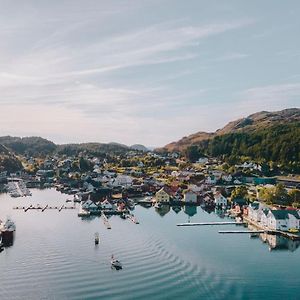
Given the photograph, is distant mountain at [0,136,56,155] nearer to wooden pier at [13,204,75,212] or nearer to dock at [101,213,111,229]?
wooden pier at [13,204,75,212]

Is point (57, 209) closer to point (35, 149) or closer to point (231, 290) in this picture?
point (231, 290)

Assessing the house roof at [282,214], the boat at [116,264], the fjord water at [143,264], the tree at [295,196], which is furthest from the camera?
the tree at [295,196]

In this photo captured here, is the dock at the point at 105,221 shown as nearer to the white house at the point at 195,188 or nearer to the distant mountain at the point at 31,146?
the white house at the point at 195,188

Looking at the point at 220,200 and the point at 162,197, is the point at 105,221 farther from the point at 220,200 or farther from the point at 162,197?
the point at 220,200

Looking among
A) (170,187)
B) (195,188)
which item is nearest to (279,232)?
(170,187)

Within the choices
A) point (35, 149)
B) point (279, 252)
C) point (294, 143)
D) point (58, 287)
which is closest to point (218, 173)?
point (294, 143)

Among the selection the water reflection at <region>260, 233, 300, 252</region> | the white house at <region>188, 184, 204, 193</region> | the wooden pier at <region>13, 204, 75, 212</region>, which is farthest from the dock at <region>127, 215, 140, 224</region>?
the white house at <region>188, 184, 204, 193</region>

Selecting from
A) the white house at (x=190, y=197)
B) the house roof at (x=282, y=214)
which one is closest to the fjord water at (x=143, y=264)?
the house roof at (x=282, y=214)
